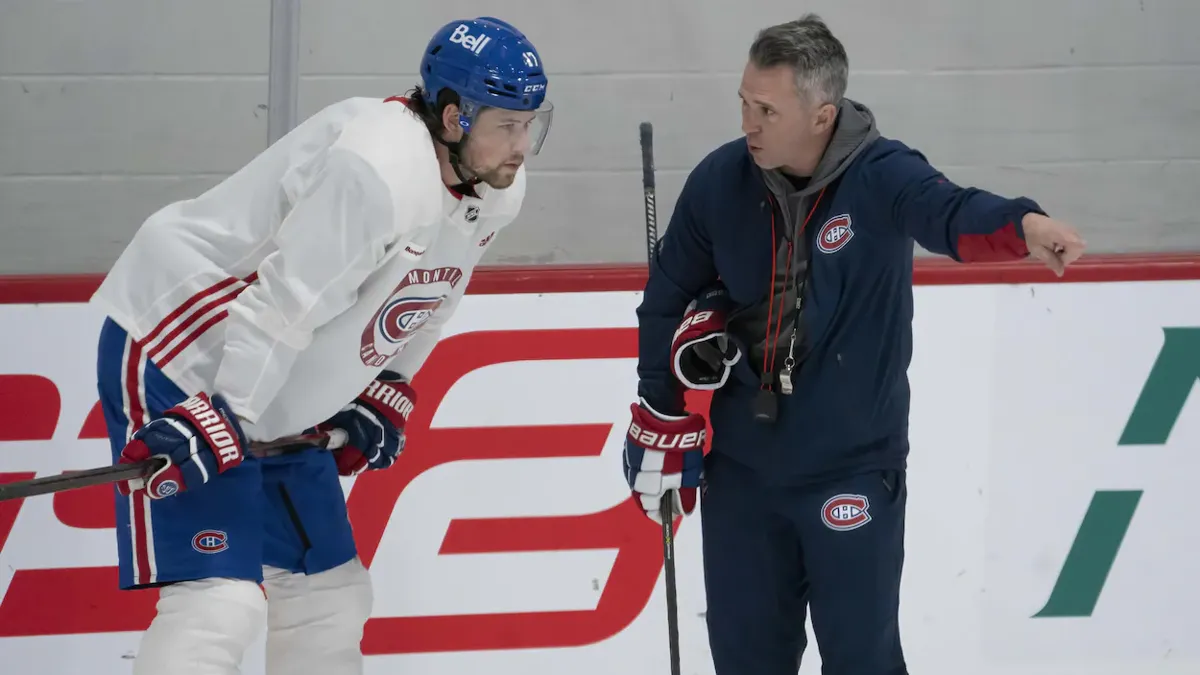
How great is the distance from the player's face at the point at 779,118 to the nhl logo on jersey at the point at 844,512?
19.9 inches

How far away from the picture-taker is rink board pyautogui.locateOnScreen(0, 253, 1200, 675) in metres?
2.71

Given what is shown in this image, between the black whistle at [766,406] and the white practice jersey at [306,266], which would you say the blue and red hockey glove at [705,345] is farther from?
the white practice jersey at [306,266]

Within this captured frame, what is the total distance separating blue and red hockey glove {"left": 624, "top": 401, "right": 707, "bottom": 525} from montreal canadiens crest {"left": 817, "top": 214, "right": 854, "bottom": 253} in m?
0.38

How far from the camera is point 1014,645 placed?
9.09 ft

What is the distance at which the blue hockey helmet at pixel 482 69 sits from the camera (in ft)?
6.37

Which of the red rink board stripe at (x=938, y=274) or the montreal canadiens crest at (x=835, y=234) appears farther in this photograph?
the red rink board stripe at (x=938, y=274)

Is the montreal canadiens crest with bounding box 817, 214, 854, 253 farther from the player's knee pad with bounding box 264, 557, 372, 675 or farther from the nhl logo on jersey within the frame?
the player's knee pad with bounding box 264, 557, 372, 675

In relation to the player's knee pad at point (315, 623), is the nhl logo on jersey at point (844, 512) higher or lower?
higher

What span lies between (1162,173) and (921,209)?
1.45 m

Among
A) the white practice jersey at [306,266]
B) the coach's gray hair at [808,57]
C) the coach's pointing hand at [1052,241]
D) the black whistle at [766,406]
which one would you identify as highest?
the coach's gray hair at [808,57]

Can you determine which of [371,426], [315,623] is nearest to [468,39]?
[371,426]

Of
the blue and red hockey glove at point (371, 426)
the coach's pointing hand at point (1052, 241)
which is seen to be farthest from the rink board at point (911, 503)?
the coach's pointing hand at point (1052, 241)

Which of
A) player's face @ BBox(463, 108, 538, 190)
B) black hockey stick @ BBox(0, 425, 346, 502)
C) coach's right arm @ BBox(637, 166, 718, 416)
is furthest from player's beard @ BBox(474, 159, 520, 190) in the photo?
black hockey stick @ BBox(0, 425, 346, 502)

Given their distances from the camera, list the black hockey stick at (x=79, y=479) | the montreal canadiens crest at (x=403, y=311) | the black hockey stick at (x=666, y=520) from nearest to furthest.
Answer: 1. the black hockey stick at (x=79, y=479)
2. the montreal canadiens crest at (x=403, y=311)
3. the black hockey stick at (x=666, y=520)
